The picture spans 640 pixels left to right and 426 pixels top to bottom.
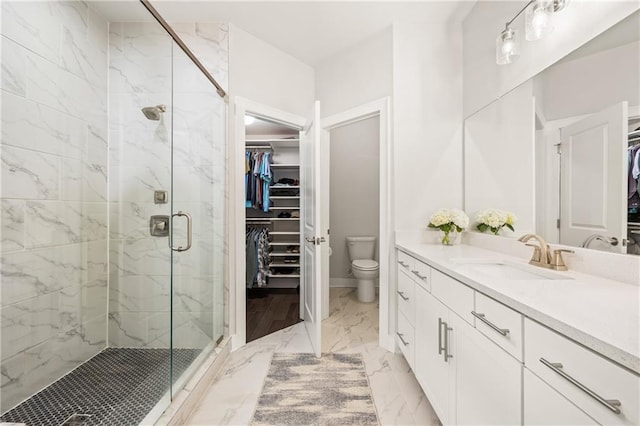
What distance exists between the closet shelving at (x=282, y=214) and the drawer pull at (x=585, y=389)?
2799mm

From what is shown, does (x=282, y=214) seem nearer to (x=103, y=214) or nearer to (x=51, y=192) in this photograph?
(x=103, y=214)

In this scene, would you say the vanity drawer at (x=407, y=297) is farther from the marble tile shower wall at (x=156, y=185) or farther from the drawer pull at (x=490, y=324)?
the marble tile shower wall at (x=156, y=185)

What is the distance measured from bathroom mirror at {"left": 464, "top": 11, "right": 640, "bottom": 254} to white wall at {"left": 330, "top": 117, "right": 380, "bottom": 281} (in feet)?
6.73

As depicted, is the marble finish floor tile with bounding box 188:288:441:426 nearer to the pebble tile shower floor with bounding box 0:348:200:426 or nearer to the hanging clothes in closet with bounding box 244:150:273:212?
the pebble tile shower floor with bounding box 0:348:200:426

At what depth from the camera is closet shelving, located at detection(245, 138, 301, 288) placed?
3357 mm

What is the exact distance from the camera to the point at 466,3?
183 cm

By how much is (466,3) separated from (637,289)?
2031 mm

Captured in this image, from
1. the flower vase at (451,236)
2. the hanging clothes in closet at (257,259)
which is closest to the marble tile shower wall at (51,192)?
the hanging clothes in closet at (257,259)

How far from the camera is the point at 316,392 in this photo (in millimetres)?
1529

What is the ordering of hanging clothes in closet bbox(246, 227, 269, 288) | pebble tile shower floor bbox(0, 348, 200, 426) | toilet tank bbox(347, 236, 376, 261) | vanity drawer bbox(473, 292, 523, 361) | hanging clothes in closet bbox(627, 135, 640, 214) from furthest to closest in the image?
toilet tank bbox(347, 236, 376, 261) < hanging clothes in closet bbox(246, 227, 269, 288) < pebble tile shower floor bbox(0, 348, 200, 426) < hanging clothes in closet bbox(627, 135, 640, 214) < vanity drawer bbox(473, 292, 523, 361)

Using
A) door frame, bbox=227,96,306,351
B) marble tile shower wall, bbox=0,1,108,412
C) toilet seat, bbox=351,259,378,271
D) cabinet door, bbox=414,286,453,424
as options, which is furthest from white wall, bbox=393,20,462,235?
marble tile shower wall, bbox=0,1,108,412

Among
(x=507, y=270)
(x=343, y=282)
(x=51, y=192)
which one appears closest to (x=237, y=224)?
(x=51, y=192)

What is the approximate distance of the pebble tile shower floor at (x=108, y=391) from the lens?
1293 millimetres

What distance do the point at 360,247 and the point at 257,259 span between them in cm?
141
